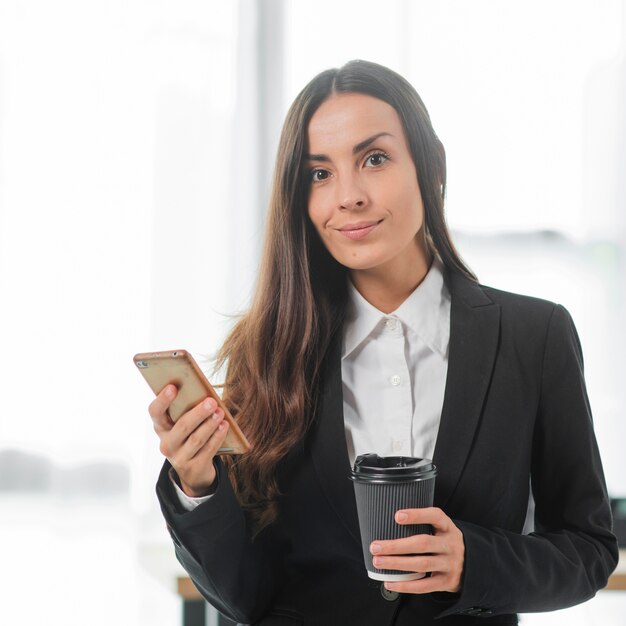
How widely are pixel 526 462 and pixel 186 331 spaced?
1.32 meters

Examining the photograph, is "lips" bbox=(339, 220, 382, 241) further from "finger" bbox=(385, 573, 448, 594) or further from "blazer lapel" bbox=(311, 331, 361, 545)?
"finger" bbox=(385, 573, 448, 594)

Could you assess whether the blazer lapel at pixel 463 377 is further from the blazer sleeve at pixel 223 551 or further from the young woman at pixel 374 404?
the blazer sleeve at pixel 223 551

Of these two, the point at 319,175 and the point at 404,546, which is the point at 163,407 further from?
the point at 319,175

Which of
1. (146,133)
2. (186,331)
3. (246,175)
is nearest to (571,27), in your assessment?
(246,175)

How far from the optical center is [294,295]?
1.44 m

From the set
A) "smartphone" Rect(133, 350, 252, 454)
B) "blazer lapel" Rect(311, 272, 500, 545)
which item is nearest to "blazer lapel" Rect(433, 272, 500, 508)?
"blazer lapel" Rect(311, 272, 500, 545)

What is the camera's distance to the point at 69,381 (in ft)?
7.98

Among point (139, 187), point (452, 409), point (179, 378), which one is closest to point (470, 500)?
point (452, 409)

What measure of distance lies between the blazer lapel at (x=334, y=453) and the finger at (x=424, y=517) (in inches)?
8.7

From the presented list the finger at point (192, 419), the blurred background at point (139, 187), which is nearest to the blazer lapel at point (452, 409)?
the finger at point (192, 419)

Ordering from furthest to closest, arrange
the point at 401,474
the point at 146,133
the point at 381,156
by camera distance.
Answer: the point at 146,133 → the point at 381,156 → the point at 401,474

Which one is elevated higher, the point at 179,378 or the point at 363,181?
the point at 363,181

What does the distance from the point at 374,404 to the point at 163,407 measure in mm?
374

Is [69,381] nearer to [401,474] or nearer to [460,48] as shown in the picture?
[460,48]
